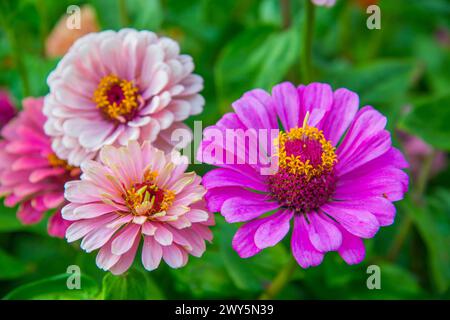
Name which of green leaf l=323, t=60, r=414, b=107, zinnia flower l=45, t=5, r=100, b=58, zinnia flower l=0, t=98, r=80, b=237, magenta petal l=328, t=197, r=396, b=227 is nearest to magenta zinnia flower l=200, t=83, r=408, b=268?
magenta petal l=328, t=197, r=396, b=227

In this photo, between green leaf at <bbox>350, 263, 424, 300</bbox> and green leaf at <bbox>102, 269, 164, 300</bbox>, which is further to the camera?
green leaf at <bbox>350, 263, 424, 300</bbox>

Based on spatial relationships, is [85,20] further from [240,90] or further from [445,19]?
[445,19]

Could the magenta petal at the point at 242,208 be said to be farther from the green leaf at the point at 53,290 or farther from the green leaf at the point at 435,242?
the green leaf at the point at 435,242

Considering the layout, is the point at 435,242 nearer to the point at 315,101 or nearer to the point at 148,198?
the point at 315,101

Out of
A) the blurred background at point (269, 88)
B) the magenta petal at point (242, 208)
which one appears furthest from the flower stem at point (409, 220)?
the magenta petal at point (242, 208)

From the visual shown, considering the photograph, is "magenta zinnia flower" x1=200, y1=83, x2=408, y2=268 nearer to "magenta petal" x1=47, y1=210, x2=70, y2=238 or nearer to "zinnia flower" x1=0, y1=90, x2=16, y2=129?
"magenta petal" x1=47, y1=210, x2=70, y2=238

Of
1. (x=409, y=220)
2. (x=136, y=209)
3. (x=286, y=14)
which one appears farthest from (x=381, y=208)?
(x=286, y=14)
